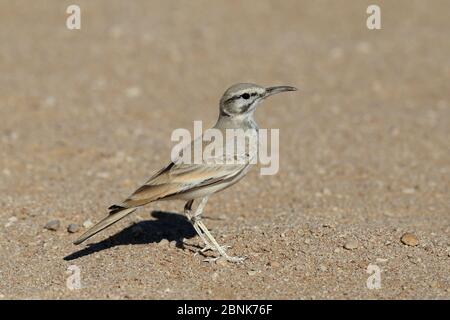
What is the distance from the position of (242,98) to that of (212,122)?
490cm

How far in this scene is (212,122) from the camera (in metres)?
11.4

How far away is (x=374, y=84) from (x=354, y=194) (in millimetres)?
4983

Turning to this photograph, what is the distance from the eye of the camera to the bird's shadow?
684 centimetres

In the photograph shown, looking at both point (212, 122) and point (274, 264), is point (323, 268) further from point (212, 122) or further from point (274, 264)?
point (212, 122)

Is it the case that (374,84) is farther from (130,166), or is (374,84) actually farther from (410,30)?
(130,166)

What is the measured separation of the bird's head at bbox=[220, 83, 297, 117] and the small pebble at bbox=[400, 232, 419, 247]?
5.63ft

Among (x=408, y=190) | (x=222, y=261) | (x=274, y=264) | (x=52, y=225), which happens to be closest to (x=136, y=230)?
(x=52, y=225)

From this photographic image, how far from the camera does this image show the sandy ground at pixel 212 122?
20.4ft

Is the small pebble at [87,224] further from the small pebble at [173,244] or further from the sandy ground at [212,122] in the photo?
the small pebble at [173,244]

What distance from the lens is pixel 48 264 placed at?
257 inches

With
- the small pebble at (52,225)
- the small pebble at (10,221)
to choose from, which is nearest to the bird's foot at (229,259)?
the small pebble at (52,225)

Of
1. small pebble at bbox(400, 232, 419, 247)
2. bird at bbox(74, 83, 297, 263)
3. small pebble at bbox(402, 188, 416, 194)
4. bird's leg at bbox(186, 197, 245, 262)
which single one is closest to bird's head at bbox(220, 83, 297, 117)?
bird at bbox(74, 83, 297, 263)

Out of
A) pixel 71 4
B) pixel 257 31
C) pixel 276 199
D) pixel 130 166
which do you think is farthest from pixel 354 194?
pixel 71 4

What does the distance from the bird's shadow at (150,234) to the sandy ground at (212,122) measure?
3 cm
